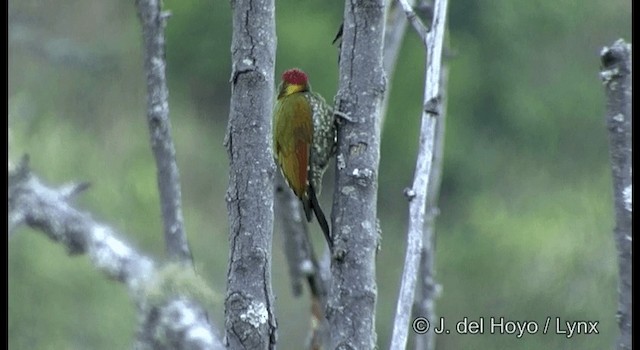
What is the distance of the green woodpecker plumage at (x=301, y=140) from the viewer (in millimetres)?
2627

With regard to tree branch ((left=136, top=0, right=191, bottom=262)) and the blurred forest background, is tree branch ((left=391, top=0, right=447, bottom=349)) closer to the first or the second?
tree branch ((left=136, top=0, right=191, bottom=262))

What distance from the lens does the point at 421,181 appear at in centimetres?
193

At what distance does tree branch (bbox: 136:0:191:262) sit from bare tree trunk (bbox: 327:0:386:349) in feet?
1.31

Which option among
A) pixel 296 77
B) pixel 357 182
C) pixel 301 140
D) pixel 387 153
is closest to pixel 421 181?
pixel 357 182

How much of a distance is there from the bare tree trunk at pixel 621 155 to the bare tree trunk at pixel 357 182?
566mm

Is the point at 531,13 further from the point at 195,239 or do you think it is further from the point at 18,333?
the point at 18,333

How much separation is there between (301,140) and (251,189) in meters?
0.98

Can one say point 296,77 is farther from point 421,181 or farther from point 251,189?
point 251,189

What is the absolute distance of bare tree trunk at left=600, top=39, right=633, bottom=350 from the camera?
1.37m

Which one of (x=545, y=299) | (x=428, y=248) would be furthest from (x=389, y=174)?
(x=428, y=248)

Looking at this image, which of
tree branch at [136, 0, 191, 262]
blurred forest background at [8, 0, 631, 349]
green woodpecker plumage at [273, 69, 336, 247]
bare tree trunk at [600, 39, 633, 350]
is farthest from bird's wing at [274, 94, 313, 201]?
bare tree trunk at [600, 39, 633, 350]

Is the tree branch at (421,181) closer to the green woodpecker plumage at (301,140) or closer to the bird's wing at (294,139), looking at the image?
the green woodpecker plumage at (301,140)

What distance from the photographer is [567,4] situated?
8016mm

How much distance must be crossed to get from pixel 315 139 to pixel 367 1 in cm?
69
